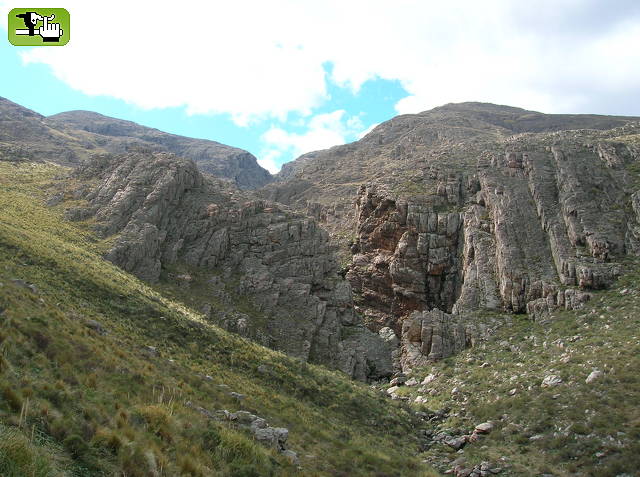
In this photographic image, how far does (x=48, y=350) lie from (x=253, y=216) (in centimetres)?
3657

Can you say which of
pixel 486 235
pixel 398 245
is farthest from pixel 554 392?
pixel 398 245

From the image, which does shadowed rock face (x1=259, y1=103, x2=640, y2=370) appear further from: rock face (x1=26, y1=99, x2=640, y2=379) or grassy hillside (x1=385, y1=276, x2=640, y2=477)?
grassy hillside (x1=385, y1=276, x2=640, y2=477)

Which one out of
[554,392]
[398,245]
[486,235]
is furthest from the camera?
[398,245]

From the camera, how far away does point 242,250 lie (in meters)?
47.8

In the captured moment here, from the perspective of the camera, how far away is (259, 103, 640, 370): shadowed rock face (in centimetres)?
4041

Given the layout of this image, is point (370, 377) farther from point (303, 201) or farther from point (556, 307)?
point (303, 201)

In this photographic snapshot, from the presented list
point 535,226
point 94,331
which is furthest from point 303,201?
point 94,331

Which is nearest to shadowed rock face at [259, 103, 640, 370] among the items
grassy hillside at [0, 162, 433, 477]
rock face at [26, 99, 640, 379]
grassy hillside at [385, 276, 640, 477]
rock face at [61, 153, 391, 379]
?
rock face at [26, 99, 640, 379]

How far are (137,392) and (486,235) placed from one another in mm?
40548

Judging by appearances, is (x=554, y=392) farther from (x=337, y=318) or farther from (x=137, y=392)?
(x=337, y=318)

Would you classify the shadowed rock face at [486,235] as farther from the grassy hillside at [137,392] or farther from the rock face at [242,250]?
the grassy hillside at [137,392]

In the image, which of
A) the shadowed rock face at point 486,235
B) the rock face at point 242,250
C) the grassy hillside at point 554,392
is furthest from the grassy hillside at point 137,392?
the shadowed rock face at point 486,235

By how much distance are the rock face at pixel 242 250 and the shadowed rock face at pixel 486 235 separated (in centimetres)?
622

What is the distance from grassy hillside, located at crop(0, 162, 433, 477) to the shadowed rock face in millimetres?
15946
